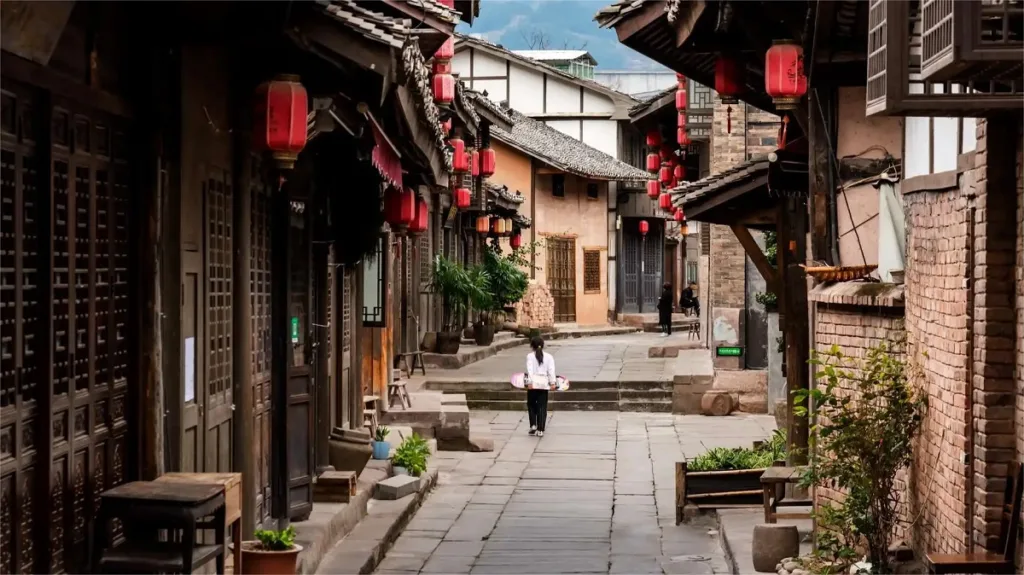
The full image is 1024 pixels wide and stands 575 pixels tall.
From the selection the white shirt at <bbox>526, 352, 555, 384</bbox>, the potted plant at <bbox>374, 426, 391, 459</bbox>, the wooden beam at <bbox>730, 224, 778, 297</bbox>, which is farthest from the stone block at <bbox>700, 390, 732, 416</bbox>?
the potted plant at <bbox>374, 426, 391, 459</bbox>

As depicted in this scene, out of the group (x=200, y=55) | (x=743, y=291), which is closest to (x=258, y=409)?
(x=200, y=55)

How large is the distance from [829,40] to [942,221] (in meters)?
2.91

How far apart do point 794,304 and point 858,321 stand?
4431mm

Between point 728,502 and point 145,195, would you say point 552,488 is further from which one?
point 145,195

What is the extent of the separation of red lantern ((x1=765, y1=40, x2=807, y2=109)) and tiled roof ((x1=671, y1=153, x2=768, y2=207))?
14.8 feet

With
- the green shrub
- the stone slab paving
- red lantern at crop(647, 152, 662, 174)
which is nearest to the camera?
the green shrub

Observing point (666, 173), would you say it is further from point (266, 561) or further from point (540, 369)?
point (266, 561)

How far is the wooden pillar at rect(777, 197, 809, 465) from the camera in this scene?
14.4m

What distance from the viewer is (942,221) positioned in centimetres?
890

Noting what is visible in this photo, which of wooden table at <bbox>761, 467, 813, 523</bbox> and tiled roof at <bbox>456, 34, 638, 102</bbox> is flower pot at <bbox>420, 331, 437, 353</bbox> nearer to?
tiled roof at <bbox>456, 34, 638, 102</bbox>

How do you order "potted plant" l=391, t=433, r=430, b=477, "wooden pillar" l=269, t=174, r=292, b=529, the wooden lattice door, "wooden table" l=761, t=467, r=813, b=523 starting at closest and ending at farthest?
"wooden pillar" l=269, t=174, r=292, b=529 < "wooden table" l=761, t=467, r=813, b=523 < "potted plant" l=391, t=433, r=430, b=477 < the wooden lattice door

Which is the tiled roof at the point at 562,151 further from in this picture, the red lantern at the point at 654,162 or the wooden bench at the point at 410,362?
the wooden bench at the point at 410,362

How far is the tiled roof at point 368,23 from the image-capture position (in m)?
8.20

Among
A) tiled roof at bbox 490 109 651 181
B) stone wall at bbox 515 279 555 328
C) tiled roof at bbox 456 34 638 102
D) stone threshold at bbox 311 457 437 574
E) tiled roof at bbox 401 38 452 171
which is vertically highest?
tiled roof at bbox 456 34 638 102
